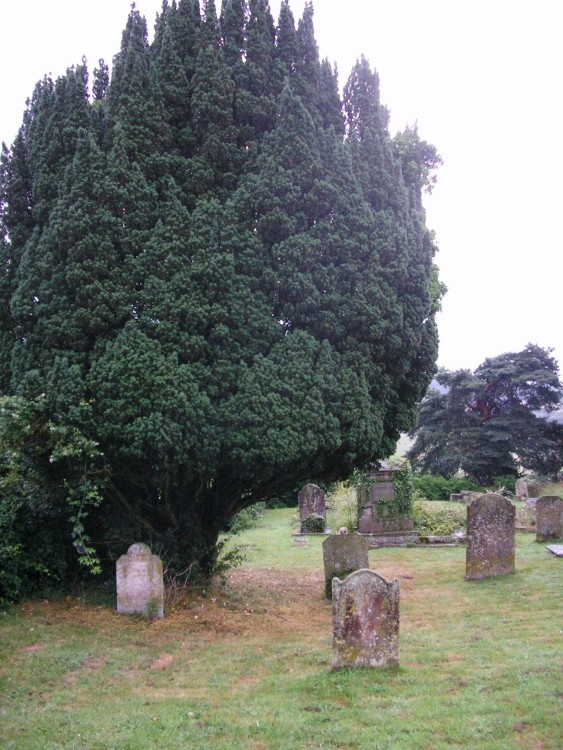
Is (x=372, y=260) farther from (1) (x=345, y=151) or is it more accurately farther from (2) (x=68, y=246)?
(2) (x=68, y=246)

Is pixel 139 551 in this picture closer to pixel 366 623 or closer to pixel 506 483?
pixel 366 623

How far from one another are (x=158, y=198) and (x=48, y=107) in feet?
9.58

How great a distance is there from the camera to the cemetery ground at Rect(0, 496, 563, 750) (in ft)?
18.7

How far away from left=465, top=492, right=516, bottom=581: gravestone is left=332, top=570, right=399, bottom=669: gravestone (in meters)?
6.13

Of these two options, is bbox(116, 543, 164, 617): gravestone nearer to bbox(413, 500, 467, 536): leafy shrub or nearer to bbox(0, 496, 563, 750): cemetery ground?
bbox(0, 496, 563, 750): cemetery ground

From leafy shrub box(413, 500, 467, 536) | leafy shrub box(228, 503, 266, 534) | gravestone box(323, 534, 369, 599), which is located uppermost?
gravestone box(323, 534, 369, 599)

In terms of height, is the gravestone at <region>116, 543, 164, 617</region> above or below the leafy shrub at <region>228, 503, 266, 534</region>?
above

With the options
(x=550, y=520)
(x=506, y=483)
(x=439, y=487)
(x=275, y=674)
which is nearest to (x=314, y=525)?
(x=550, y=520)

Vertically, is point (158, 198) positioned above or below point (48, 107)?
below

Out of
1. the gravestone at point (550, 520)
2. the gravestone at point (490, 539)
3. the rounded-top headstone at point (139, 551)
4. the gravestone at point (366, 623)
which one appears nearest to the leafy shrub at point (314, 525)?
the gravestone at point (550, 520)

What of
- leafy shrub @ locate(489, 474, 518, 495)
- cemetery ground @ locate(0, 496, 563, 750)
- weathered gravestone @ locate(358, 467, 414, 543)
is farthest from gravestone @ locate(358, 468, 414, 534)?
leafy shrub @ locate(489, 474, 518, 495)

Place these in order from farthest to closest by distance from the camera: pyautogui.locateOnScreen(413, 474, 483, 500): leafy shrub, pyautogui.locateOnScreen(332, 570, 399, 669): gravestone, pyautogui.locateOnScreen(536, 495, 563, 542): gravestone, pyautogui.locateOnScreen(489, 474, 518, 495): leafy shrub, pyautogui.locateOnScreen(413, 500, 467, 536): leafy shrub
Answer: pyautogui.locateOnScreen(489, 474, 518, 495): leafy shrub → pyautogui.locateOnScreen(413, 474, 483, 500): leafy shrub → pyautogui.locateOnScreen(413, 500, 467, 536): leafy shrub → pyautogui.locateOnScreen(536, 495, 563, 542): gravestone → pyautogui.locateOnScreen(332, 570, 399, 669): gravestone

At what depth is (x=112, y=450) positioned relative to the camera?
32.0 feet

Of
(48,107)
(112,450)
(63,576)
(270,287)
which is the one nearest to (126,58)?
(48,107)
